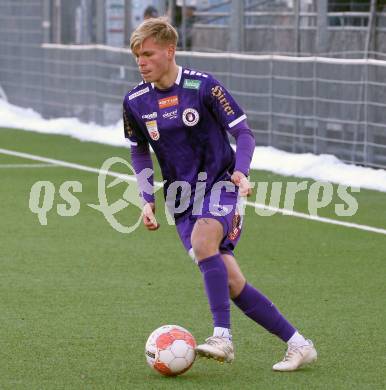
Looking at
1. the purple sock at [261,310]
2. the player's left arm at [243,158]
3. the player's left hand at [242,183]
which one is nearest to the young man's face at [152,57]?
the player's left arm at [243,158]

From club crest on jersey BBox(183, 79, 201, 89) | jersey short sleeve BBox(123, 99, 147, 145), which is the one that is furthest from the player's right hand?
club crest on jersey BBox(183, 79, 201, 89)

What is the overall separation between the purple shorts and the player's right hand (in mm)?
135

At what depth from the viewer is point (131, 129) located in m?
7.59

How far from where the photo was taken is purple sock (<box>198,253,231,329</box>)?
7.10 m

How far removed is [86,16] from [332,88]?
9534 millimetres

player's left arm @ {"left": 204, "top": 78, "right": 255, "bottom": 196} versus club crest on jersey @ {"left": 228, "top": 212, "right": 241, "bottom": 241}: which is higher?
player's left arm @ {"left": 204, "top": 78, "right": 255, "bottom": 196}

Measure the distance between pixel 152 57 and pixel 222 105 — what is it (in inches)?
17.5

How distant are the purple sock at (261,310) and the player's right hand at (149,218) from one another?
0.60m

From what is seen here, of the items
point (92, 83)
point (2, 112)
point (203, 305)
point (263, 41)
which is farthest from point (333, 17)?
point (203, 305)

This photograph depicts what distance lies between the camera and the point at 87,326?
8.51 metres

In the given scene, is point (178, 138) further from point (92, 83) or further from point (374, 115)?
point (92, 83)

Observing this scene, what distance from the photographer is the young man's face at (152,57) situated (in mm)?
7156

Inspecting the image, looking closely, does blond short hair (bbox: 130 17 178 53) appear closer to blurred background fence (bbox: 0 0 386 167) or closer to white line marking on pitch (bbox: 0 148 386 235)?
white line marking on pitch (bbox: 0 148 386 235)

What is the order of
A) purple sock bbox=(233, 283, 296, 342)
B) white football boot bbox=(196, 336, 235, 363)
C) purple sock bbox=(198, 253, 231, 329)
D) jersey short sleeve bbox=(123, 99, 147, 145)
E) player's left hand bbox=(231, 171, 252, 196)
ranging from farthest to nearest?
jersey short sleeve bbox=(123, 99, 147, 145)
purple sock bbox=(233, 283, 296, 342)
purple sock bbox=(198, 253, 231, 329)
white football boot bbox=(196, 336, 235, 363)
player's left hand bbox=(231, 171, 252, 196)
